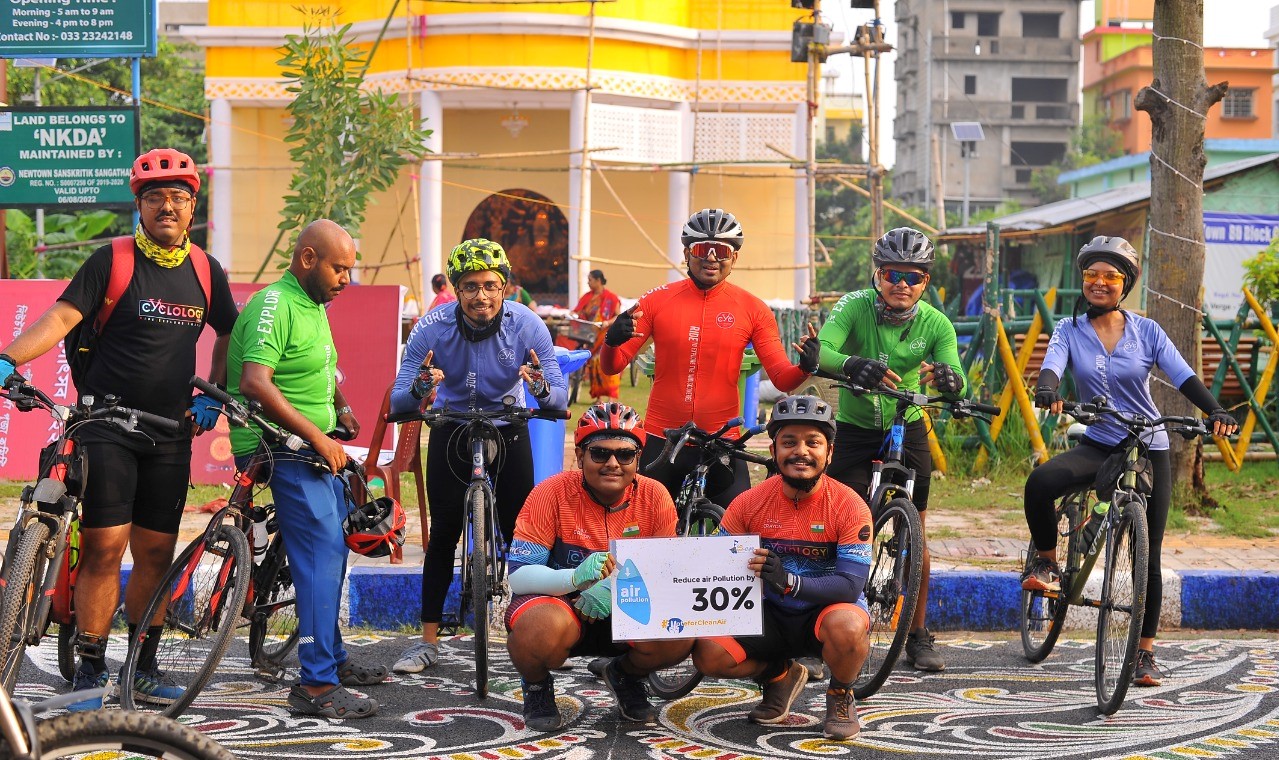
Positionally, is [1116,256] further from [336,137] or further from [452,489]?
[336,137]

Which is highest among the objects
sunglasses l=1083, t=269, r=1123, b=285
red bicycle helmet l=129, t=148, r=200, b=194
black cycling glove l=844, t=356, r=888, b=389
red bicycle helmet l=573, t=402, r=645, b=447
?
red bicycle helmet l=129, t=148, r=200, b=194

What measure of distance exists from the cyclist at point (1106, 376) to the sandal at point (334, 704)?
3.08m

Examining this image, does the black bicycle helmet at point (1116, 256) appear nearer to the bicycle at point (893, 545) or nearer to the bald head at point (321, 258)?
the bicycle at point (893, 545)

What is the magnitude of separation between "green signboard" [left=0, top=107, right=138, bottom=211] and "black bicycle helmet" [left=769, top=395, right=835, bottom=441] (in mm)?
7180

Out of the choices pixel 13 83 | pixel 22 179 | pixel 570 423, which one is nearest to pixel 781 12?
pixel 570 423

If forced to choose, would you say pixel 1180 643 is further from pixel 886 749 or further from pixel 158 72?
pixel 158 72

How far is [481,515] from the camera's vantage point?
6.56 meters

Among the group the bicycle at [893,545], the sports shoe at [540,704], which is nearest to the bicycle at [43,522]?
the sports shoe at [540,704]

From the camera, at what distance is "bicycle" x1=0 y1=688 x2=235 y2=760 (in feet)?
9.75

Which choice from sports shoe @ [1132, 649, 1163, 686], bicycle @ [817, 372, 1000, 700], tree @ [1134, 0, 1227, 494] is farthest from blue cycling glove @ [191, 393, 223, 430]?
tree @ [1134, 0, 1227, 494]

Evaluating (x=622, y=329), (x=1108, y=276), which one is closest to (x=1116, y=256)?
(x=1108, y=276)

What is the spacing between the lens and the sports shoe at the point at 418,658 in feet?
Answer: 22.5

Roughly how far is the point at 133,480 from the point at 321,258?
1.14m

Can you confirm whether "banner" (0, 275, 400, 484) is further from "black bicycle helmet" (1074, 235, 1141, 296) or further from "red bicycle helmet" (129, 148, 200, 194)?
"black bicycle helmet" (1074, 235, 1141, 296)
